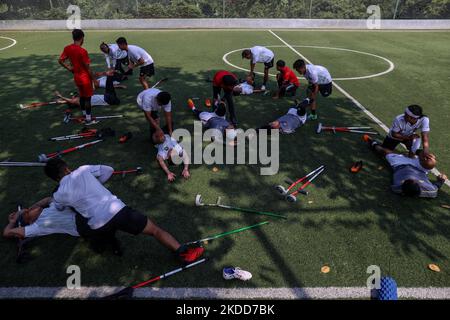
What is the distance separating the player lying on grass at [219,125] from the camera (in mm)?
8797

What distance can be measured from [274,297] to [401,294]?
2037 millimetres

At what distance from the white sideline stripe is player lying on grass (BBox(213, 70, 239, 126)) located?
6.16 metres

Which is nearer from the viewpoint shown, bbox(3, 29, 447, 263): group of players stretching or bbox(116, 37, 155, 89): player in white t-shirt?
bbox(3, 29, 447, 263): group of players stretching

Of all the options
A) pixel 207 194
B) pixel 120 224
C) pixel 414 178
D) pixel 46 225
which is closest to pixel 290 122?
pixel 414 178

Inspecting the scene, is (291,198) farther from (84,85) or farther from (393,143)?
(84,85)

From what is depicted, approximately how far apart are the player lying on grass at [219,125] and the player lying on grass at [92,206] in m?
4.37

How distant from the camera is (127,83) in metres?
Answer: 13.8

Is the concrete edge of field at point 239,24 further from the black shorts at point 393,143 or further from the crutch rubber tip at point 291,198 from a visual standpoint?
the crutch rubber tip at point 291,198

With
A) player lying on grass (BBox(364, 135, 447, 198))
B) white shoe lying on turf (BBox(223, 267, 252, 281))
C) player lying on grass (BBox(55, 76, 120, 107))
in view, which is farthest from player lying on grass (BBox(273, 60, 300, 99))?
white shoe lying on turf (BBox(223, 267, 252, 281))

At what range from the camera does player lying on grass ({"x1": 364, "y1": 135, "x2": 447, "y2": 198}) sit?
6.49m

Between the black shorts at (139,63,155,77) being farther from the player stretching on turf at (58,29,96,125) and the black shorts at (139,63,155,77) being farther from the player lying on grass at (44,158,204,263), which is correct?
the player lying on grass at (44,158,204,263)

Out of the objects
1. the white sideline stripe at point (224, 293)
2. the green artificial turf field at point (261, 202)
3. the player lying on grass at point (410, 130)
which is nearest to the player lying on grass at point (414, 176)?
the green artificial turf field at point (261, 202)

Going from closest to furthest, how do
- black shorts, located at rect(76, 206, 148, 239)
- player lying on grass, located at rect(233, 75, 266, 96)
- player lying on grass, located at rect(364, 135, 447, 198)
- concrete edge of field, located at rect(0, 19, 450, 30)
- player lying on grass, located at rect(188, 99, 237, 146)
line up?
black shorts, located at rect(76, 206, 148, 239) < player lying on grass, located at rect(364, 135, 447, 198) < player lying on grass, located at rect(188, 99, 237, 146) < player lying on grass, located at rect(233, 75, 266, 96) < concrete edge of field, located at rect(0, 19, 450, 30)
